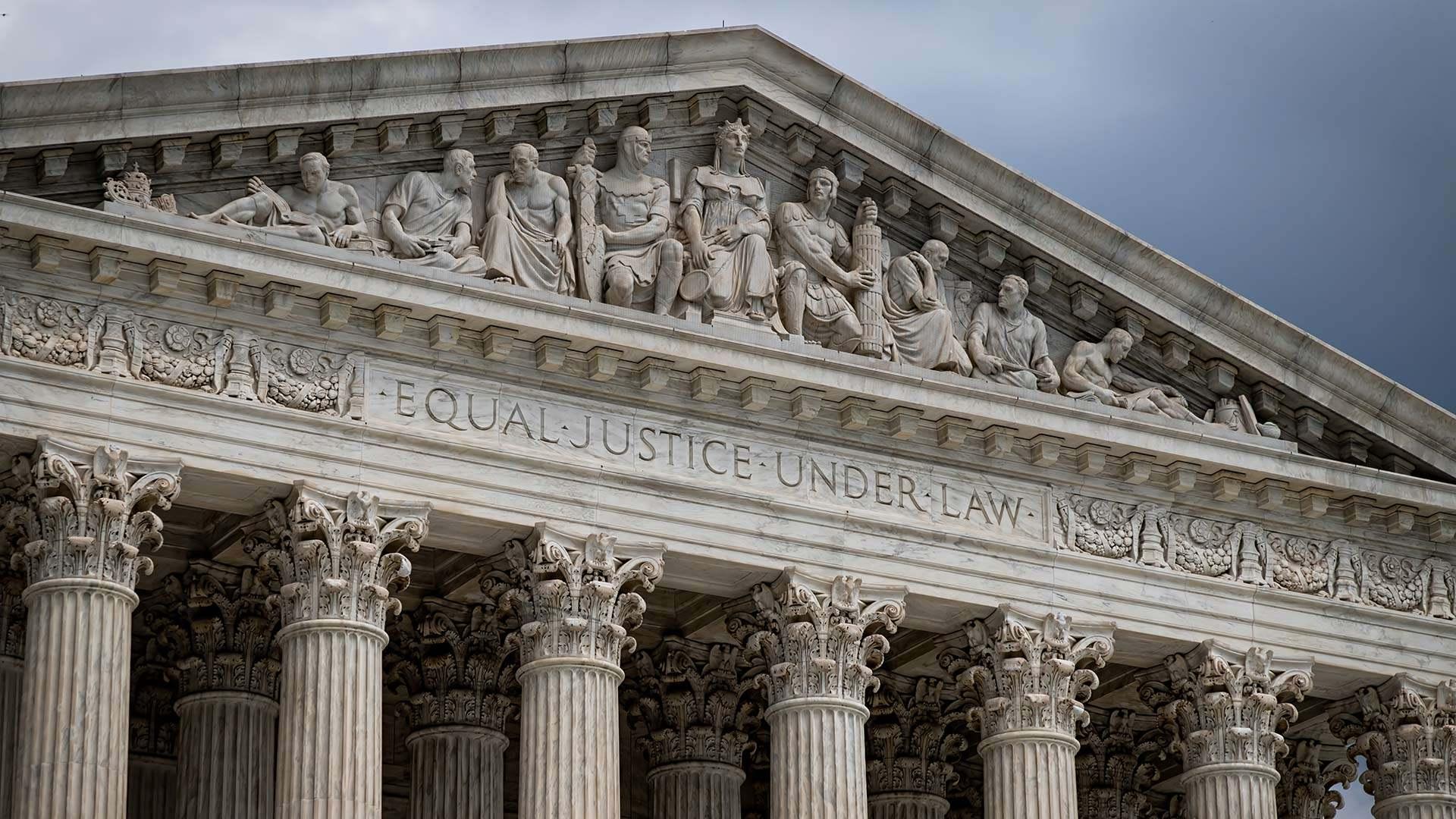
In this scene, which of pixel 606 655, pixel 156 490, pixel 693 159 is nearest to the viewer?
pixel 156 490

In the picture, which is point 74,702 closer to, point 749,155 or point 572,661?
point 572,661

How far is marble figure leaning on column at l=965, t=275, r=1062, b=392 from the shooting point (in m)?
40.0

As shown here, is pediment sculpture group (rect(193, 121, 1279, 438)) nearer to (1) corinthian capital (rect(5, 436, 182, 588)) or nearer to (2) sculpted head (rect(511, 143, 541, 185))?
(2) sculpted head (rect(511, 143, 541, 185))

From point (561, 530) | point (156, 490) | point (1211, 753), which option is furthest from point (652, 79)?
point (1211, 753)

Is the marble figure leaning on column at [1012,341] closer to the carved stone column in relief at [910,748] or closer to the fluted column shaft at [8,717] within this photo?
the carved stone column in relief at [910,748]

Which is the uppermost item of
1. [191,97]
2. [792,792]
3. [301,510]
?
[191,97]

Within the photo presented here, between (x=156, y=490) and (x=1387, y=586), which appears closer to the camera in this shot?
(x=156, y=490)

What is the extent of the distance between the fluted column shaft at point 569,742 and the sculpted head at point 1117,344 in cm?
899

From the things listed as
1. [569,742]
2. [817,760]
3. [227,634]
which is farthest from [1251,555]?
[227,634]

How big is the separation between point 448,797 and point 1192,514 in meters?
10.7

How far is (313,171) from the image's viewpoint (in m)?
35.9

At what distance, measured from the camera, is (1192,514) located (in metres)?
40.9

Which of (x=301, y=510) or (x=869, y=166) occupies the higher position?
(x=869, y=166)

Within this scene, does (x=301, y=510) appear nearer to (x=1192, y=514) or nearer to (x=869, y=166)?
(x=869, y=166)
